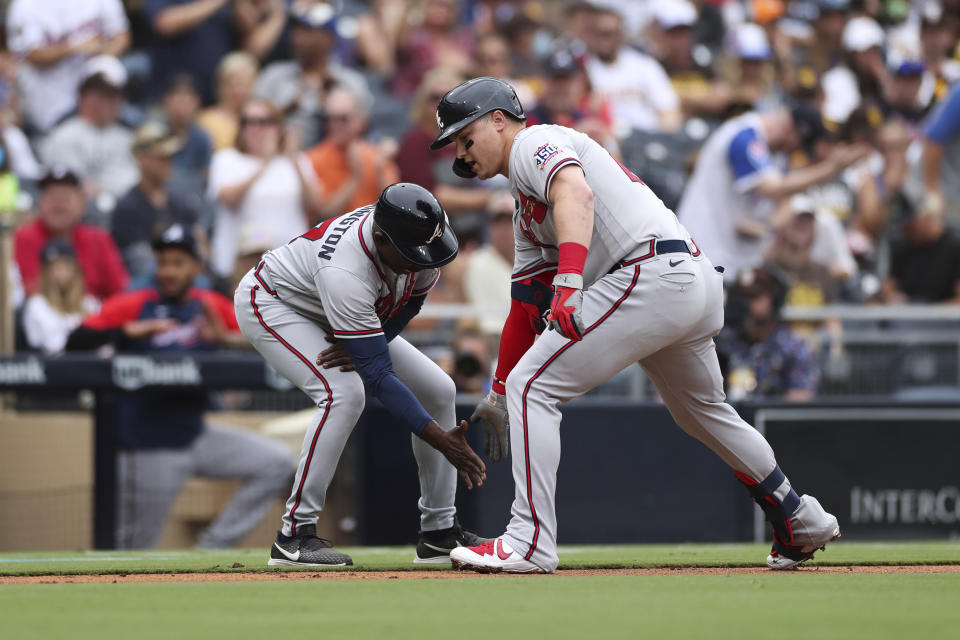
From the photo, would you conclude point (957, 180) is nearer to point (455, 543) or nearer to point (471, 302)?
point (471, 302)

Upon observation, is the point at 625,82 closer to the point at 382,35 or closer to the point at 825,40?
the point at 382,35

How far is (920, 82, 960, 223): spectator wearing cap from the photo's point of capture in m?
11.7

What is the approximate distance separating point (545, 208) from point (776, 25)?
1110 centimetres

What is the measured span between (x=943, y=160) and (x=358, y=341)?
27.2ft

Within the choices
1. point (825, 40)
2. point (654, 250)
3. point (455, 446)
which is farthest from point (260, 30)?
point (654, 250)

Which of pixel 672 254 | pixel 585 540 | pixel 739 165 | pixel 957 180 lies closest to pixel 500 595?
pixel 672 254

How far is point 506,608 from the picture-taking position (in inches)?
169

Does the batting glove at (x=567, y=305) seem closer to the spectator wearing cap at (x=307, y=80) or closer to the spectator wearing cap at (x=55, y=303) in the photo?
the spectator wearing cap at (x=55, y=303)

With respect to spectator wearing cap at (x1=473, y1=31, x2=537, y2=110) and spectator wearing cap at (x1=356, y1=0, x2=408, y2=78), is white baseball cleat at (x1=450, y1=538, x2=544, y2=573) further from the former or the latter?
spectator wearing cap at (x1=356, y1=0, x2=408, y2=78)

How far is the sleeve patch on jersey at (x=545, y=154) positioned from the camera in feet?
17.3

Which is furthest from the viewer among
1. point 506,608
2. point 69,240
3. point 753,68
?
point 753,68

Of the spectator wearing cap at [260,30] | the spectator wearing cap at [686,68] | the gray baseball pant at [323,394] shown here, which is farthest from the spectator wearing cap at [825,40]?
the gray baseball pant at [323,394]

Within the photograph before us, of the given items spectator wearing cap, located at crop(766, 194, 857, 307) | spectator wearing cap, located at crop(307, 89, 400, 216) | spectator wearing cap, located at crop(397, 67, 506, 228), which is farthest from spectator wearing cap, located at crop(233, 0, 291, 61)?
spectator wearing cap, located at crop(766, 194, 857, 307)

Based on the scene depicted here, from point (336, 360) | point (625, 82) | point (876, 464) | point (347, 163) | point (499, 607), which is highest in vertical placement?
point (625, 82)
